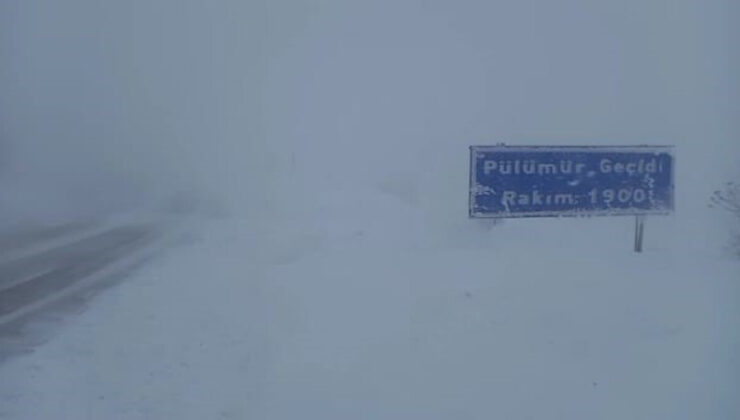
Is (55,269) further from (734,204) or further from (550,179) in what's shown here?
(734,204)

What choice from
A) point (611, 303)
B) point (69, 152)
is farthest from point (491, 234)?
point (69, 152)

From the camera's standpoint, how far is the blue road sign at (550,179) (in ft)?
38.5

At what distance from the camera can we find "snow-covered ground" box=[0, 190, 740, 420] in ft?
21.8

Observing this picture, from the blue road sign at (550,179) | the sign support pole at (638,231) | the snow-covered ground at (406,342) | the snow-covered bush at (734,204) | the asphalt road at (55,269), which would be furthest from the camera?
the snow-covered bush at (734,204)

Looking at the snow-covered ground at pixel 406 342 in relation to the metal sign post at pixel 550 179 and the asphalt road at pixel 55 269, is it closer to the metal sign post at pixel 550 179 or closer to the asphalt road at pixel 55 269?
the asphalt road at pixel 55 269

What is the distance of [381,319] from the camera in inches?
366

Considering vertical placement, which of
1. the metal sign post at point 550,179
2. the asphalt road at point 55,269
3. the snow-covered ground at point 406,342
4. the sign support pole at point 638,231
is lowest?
the asphalt road at point 55,269

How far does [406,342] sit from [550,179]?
421 cm

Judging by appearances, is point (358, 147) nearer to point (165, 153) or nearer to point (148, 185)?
point (165, 153)

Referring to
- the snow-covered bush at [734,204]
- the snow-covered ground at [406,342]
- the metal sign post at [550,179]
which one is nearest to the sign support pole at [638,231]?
the snow-covered ground at [406,342]

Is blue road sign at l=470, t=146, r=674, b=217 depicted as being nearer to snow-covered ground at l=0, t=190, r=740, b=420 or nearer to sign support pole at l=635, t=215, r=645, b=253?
snow-covered ground at l=0, t=190, r=740, b=420

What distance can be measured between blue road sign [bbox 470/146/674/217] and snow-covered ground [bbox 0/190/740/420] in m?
0.68

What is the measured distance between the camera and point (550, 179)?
38.7 ft

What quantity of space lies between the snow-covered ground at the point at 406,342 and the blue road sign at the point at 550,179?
677 mm
